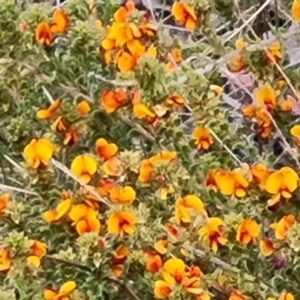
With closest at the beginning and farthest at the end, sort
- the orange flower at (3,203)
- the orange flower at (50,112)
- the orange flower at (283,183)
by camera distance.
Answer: the orange flower at (283,183)
the orange flower at (3,203)
the orange flower at (50,112)

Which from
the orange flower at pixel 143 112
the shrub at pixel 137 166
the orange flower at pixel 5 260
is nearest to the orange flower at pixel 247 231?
the shrub at pixel 137 166

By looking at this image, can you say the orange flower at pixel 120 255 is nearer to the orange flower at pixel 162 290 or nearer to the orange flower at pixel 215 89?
the orange flower at pixel 162 290

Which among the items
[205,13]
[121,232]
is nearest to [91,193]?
[121,232]

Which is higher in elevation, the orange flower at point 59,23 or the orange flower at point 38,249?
the orange flower at point 59,23

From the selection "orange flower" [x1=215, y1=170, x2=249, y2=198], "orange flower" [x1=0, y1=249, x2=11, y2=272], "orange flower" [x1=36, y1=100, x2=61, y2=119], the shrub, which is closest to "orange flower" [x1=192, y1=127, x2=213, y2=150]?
the shrub

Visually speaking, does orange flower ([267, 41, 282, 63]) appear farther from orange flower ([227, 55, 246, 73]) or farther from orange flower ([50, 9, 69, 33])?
orange flower ([50, 9, 69, 33])

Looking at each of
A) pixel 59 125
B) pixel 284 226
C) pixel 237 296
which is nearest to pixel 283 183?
pixel 284 226
